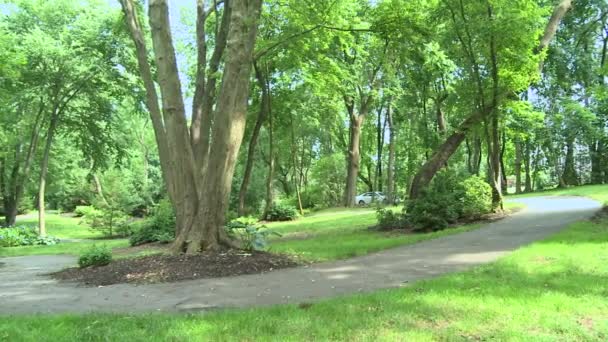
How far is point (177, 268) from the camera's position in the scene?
888 cm

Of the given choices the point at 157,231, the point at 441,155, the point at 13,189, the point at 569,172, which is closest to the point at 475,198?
the point at 441,155

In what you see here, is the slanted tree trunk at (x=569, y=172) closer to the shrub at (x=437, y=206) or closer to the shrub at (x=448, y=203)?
the shrub at (x=448, y=203)

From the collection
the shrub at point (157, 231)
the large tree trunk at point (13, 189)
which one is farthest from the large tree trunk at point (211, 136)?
the large tree trunk at point (13, 189)

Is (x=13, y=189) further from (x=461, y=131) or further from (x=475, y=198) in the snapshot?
(x=475, y=198)

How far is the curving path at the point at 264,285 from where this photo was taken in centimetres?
671

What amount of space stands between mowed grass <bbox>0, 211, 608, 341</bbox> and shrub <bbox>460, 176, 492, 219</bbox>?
933 centimetres

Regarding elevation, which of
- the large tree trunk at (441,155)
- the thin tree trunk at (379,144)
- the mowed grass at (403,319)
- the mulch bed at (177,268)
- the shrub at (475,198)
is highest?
the thin tree trunk at (379,144)

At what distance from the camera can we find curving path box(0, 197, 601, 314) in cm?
671

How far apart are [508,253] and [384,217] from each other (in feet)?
23.1

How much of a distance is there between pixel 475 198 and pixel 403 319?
12.0m

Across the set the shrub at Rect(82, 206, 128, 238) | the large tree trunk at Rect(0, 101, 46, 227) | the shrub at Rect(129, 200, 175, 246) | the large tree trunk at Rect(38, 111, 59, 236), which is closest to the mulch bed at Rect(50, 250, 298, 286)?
the shrub at Rect(129, 200, 175, 246)

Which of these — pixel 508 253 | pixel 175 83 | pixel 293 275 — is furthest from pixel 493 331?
pixel 175 83

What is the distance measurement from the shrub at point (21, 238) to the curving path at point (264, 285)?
11.9 metres

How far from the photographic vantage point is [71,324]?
548 centimetres
